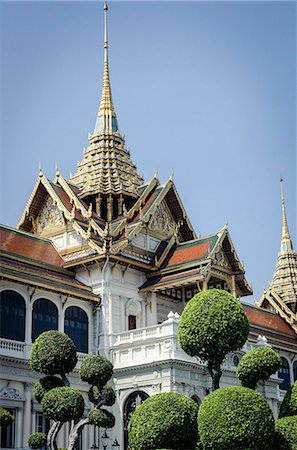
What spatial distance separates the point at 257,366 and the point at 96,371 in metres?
5.24

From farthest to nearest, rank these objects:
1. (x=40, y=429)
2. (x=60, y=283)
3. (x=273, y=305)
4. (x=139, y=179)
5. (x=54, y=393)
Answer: (x=273, y=305)
(x=139, y=179)
(x=60, y=283)
(x=40, y=429)
(x=54, y=393)

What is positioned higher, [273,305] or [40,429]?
[273,305]

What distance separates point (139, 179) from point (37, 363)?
59.9 feet

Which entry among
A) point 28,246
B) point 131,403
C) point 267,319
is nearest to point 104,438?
point 131,403

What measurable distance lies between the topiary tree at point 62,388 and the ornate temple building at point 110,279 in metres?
3.92

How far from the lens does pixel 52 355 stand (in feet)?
72.6

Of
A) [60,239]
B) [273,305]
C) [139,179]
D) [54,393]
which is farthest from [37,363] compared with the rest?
[273,305]

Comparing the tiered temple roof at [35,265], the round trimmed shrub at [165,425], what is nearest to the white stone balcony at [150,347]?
the tiered temple roof at [35,265]

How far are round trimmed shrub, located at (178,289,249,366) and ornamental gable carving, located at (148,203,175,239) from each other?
15.8 m

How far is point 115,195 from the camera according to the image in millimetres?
36812

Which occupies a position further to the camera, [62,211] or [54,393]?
[62,211]

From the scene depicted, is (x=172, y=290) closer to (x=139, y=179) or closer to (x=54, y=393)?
(x=139, y=179)

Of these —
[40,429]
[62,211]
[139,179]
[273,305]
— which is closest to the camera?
[40,429]

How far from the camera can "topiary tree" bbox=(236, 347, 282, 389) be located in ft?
65.9
